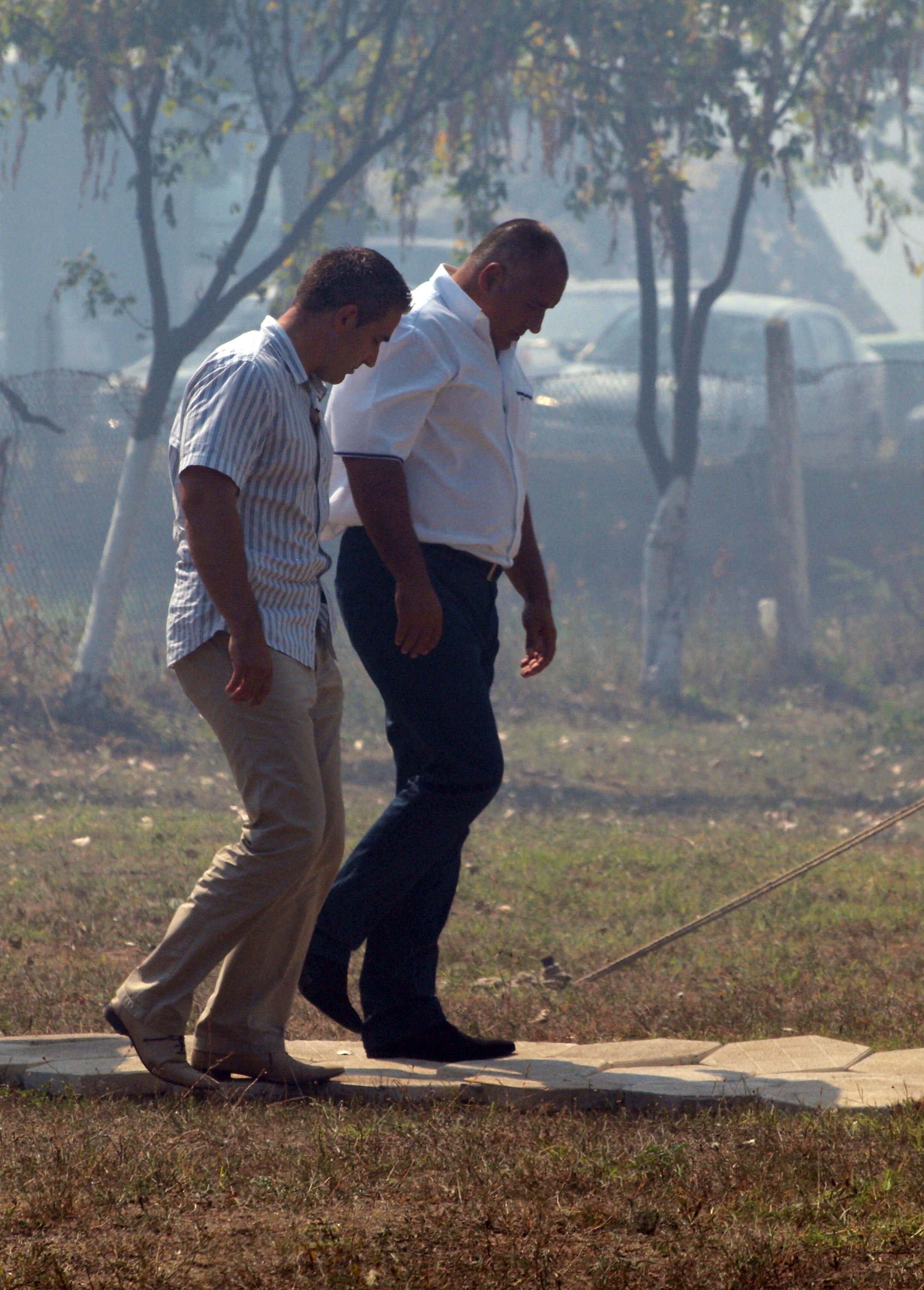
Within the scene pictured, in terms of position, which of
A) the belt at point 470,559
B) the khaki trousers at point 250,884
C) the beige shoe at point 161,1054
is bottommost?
the beige shoe at point 161,1054

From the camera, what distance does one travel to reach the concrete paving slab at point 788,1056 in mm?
3678

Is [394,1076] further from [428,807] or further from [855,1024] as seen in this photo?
[855,1024]

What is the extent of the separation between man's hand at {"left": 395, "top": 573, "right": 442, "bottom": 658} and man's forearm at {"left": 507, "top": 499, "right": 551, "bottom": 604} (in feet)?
2.29

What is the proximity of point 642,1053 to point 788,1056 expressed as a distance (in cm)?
37

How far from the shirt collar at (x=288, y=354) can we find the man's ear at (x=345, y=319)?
0.36ft

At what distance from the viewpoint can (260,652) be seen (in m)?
3.14

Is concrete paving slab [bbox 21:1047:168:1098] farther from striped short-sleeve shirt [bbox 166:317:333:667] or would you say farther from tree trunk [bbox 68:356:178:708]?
tree trunk [bbox 68:356:178:708]

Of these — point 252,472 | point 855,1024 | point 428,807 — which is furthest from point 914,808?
point 252,472

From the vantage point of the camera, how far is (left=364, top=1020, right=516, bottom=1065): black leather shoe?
12.1 feet

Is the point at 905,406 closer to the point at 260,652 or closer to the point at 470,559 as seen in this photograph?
the point at 470,559

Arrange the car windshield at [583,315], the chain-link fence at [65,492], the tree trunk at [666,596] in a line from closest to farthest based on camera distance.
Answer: the chain-link fence at [65,492], the tree trunk at [666,596], the car windshield at [583,315]

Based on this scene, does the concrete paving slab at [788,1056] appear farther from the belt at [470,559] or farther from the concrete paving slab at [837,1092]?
the belt at [470,559]

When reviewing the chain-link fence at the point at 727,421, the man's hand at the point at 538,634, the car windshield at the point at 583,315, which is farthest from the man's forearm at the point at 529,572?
the car windshield at the point at 583,315

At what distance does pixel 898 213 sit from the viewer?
512 inches
